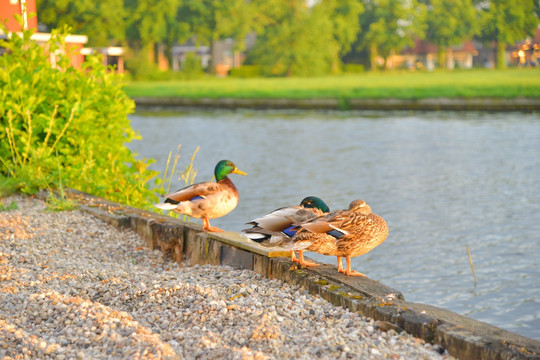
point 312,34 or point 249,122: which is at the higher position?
point 312,34

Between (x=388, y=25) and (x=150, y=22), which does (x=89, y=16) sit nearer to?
(x=150, y=22)

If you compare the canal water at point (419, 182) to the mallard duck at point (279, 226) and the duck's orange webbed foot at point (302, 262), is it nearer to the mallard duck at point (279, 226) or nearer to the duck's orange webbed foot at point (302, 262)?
the duck's orange webbed foot at point (302, 262)

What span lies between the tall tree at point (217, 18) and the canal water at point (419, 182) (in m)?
44.5

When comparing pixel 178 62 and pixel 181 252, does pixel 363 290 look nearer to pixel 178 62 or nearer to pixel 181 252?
pixel 181 252

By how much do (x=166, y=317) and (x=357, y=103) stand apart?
37.2 metres

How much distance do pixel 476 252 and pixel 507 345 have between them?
21.9 ft

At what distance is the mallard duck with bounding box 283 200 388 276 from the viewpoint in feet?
17.0

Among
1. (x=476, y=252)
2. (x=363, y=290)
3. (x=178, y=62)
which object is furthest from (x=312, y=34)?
(x=363, y=290)

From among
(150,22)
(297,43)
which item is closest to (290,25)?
(297,43)

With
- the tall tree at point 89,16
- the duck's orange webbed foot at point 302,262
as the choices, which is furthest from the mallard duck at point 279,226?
the tall tree at point 89,16

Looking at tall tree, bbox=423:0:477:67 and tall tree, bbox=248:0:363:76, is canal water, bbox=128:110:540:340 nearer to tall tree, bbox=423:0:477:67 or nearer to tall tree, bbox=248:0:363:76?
tall tree, bbox=248:0:363:76

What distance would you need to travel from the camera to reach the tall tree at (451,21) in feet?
323

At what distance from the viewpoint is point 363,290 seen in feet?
16.1

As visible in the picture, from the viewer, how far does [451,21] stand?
98.4 meters
